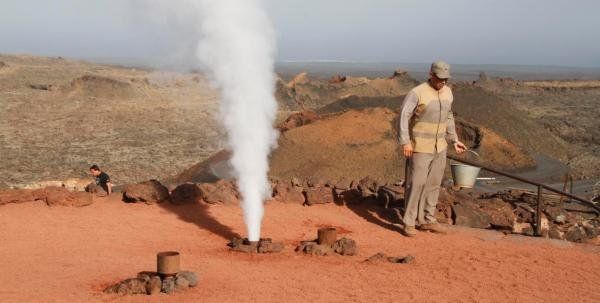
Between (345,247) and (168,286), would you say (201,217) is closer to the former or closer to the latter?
(345,247)

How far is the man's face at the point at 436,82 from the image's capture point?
6719mm

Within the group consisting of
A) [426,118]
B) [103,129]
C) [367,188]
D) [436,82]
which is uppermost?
[436,82]

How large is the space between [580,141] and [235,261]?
20.3 m

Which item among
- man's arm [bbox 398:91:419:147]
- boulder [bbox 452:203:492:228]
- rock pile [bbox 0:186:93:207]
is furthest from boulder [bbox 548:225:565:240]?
rock pile [bbox 0:186:93:207]

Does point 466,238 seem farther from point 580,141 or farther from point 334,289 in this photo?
point 580,141

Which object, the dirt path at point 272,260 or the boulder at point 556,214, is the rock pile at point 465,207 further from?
the dirt path at point 272,260

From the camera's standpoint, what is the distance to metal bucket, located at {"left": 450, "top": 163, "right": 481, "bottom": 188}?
9.27m

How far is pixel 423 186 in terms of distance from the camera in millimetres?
7164

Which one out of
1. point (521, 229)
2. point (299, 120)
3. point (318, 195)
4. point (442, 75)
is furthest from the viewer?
point (299, 120)

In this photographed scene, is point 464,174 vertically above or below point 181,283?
above

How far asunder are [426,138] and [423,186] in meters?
0.57

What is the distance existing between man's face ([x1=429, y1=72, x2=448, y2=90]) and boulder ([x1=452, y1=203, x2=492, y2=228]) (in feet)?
5.97

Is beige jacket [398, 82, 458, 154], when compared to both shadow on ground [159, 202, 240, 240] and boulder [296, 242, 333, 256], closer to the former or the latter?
boulder [296, 242, 333, 256]

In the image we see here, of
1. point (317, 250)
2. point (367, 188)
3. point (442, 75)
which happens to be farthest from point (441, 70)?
point (367, 188)
